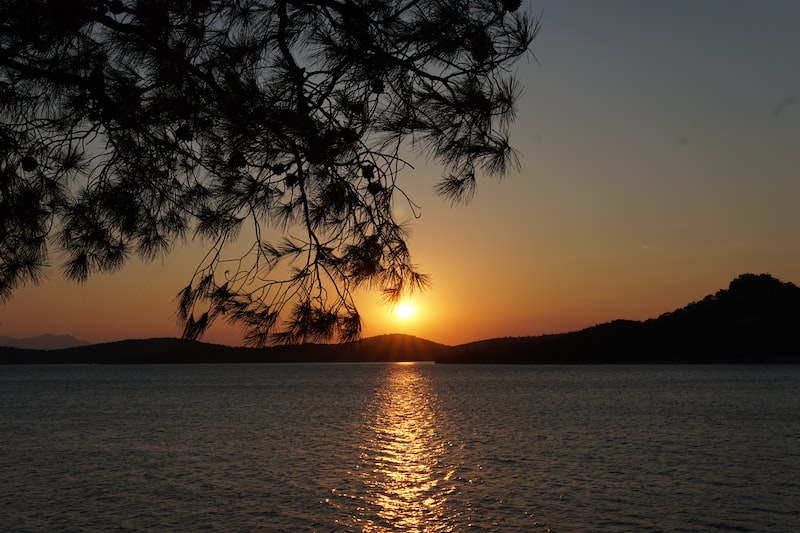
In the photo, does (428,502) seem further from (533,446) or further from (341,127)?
(341,127)

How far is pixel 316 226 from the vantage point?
6469 millimetres

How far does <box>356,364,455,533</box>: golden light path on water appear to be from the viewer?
22734 millimetres

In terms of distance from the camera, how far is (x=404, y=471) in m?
32.8

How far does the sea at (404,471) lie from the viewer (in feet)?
73.8

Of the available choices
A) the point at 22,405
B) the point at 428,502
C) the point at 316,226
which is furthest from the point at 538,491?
the point at 22,405

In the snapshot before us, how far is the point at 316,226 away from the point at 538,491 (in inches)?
917

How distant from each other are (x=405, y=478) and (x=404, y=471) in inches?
79.5

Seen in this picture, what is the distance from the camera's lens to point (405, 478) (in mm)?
30750

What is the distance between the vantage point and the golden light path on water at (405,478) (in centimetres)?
2273

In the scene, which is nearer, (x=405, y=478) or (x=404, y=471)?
(x=405, y=478)

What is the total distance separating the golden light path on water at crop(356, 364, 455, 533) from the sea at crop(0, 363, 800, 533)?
105mm

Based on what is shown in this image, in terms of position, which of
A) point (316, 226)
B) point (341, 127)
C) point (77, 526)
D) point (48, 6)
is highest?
point (48, 6)

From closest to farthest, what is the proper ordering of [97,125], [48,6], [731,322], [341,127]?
[48,6] → [341,127] → [97,125] → [731,322]

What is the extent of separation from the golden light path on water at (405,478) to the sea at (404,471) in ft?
0.34
